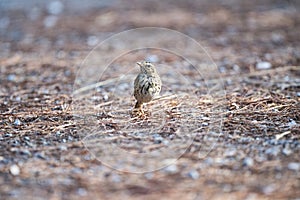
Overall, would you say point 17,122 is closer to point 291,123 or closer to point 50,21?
point 291,123

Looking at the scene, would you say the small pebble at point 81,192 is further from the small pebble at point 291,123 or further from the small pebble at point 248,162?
the small pebble at point 291,123

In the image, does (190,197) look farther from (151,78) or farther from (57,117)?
(57,117)

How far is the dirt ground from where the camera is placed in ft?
11.1

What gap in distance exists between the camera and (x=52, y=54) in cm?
680

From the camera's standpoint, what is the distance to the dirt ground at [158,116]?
3387mm

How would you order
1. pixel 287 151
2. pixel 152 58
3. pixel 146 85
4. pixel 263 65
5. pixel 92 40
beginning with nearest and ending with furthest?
1. pixel 287 151
2. pixel 146 85
3. pixel 263 65
4. pixel 152 58
5. pixel 92 40

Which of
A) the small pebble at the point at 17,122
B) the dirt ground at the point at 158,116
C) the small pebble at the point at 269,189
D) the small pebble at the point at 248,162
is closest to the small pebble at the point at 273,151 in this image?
the dirt ground at the point at 158,116

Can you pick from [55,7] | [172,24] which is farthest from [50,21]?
[172,24]

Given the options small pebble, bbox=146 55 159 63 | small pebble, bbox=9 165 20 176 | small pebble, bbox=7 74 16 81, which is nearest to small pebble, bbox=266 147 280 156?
small pebble, bbox=9 165 20 176

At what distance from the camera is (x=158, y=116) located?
14.8 ft

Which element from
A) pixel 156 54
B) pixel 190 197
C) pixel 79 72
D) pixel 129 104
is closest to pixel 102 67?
pixel 79 72

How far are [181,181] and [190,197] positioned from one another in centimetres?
21

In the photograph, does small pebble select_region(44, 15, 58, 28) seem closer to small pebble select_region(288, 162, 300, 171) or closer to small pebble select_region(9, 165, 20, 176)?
small pebble select_region(9, 165, 20, 176)

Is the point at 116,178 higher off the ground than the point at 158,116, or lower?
lower
